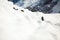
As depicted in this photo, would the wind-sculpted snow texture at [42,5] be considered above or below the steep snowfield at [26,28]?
above

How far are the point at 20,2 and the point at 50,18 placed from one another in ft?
26.2

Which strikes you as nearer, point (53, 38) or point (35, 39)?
point (35, 39)

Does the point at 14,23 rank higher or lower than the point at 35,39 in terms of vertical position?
higher

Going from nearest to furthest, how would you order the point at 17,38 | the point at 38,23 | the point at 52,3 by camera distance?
the point at 17,38, the point at 38,23, the point at 52,3

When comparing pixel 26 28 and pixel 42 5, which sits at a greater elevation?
pixel 42 5

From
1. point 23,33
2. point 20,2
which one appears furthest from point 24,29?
point 20,2

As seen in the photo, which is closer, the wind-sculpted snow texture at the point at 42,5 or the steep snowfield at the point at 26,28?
the steep snowfield at the point at 26,28

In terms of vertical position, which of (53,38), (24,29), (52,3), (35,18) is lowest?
(53,38)

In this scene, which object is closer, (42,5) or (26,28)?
(26,28)

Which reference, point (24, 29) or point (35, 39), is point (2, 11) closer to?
point (24, 29)

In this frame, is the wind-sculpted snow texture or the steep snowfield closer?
the steep snowfield

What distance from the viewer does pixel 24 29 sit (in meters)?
1.83

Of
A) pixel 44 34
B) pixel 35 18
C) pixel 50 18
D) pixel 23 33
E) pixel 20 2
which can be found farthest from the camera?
pixel 20 2

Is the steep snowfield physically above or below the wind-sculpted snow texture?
below
